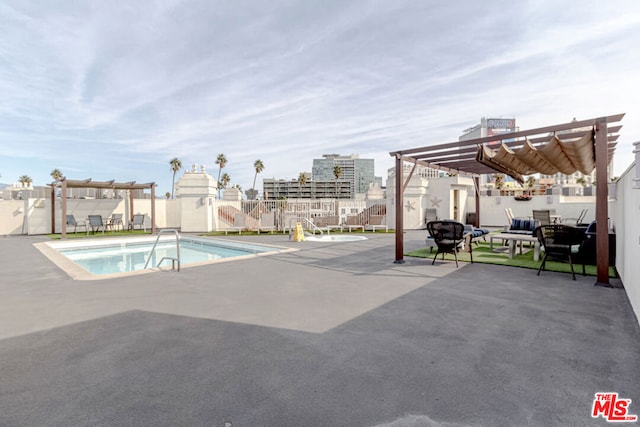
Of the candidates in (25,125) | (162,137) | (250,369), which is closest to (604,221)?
(250,369)

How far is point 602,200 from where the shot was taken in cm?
503

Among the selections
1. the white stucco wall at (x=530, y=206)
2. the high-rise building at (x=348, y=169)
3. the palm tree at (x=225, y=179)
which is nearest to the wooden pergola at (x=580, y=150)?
the white stucco wall at (x=530, y=206)

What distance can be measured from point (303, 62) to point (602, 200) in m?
10.6

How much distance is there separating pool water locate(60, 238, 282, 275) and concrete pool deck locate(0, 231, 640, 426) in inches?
151

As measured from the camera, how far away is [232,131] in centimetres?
1975

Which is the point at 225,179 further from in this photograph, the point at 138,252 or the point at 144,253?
the point at 144,253

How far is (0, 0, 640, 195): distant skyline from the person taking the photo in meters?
7.57

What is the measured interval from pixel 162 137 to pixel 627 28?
71.5 ft

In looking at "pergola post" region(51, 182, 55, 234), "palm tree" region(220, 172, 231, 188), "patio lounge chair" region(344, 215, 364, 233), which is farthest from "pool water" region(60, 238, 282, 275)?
"palm tree" region(220, 172, 231, 188)

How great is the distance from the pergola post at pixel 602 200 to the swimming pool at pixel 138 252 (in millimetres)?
7052

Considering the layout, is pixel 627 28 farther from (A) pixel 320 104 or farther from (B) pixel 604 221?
(A) pixel 320 104

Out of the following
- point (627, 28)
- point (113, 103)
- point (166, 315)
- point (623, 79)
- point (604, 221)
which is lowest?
point (166, 315)

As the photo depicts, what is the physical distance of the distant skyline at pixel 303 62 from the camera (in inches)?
298

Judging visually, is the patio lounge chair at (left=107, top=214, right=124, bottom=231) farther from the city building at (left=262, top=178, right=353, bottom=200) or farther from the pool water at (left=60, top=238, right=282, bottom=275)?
the city building at (left=262, top=178, right=353, bottom=200)
